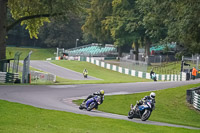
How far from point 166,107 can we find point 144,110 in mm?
8189

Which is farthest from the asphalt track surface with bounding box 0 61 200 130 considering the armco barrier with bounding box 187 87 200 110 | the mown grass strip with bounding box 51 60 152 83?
the mown grass strip with bounding box 51 60 152 83

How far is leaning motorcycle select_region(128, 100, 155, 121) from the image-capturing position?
1861 cm

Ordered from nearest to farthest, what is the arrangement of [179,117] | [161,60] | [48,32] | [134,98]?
[179,117], [134,98], [161,60], [48,32]

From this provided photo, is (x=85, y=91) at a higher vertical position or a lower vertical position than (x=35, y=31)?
lower

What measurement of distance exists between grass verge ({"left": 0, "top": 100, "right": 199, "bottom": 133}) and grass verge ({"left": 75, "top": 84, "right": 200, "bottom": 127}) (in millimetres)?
5522

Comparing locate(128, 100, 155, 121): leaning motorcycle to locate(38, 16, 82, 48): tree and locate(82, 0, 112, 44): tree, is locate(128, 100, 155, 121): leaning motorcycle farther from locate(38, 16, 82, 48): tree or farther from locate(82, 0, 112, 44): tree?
locate(38, 16, 82, 48): tree

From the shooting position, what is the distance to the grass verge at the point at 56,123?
45.5ft

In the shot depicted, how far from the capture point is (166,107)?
26.7m

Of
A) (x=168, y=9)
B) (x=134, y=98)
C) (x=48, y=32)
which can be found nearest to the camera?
(x=134, y=98)

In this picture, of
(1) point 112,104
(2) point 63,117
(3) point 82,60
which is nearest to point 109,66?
(3) point 82,60

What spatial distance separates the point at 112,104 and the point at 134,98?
311 cm

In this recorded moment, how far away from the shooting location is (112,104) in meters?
25.7

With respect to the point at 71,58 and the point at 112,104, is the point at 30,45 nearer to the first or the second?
the point at 71,58

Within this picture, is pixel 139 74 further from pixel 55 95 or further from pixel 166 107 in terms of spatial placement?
pixel 55 95
